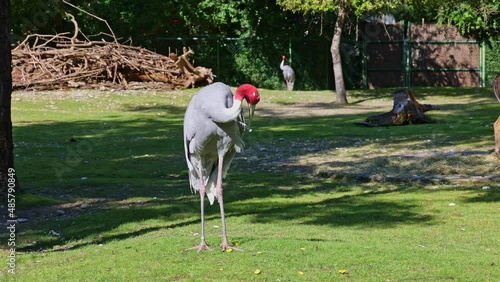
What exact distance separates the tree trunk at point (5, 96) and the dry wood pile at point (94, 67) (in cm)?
1999

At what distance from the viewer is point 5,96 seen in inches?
444

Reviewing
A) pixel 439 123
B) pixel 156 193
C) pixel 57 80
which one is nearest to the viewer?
pixel 156 193

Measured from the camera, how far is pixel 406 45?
131ft

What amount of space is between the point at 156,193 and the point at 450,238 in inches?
197

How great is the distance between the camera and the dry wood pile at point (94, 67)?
1236 inches

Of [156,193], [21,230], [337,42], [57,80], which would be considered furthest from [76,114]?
[21,230]

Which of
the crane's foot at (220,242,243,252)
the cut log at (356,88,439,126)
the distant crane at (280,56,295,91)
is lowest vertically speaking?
the crane's foot at (220,242,243,252)

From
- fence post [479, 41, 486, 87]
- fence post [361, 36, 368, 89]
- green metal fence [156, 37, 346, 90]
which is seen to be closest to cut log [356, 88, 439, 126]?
green metal fence [156, 37, 346, 90]

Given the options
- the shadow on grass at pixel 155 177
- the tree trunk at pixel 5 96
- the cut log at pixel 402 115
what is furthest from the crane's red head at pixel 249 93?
the cut log at pixel 402 115

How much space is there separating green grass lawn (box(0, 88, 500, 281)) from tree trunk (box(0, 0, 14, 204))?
650 millimetres

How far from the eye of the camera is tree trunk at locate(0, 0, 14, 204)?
36.8ft

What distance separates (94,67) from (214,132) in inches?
974

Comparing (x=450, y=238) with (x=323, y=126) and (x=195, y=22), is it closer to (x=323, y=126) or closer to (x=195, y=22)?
(x=323, y=126)

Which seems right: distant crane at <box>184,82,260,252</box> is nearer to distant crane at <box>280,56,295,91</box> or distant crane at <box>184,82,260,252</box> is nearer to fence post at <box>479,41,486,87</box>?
distant crane at <box>280,56,295,91</box>
